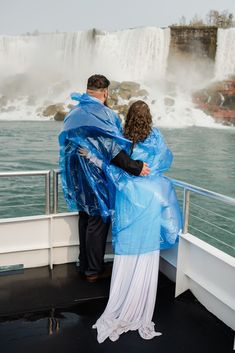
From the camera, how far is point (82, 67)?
122 feet

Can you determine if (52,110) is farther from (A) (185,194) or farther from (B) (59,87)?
(A) (185,194)

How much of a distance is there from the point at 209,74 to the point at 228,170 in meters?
23.5

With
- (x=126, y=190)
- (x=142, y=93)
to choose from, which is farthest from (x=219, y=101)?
(x=126, y=190)

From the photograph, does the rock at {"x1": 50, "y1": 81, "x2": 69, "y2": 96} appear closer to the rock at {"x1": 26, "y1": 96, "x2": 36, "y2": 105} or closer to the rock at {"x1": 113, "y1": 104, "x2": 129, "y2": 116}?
the rock at {"x1": 26, "y1": 96, "x2": 36, "y2": 105}

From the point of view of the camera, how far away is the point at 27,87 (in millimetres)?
38094

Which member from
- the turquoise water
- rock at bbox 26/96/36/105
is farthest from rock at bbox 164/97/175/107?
rock at bbox 26/96/36/105

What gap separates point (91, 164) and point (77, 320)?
0.97 meters

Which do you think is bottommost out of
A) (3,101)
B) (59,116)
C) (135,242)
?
(135,242)

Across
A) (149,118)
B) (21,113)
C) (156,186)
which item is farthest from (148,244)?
(21,113)

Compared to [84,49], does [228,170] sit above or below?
below

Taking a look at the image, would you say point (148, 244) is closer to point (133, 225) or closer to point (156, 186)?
point (133, 225)

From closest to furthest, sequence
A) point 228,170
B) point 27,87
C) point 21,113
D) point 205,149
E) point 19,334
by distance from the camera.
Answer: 1. point 19,334
2. point 228,170
3. point 205,149
4. point 21,113
5. point 27,87

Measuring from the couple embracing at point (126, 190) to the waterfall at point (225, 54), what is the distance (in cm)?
3231

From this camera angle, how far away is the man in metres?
2.47
